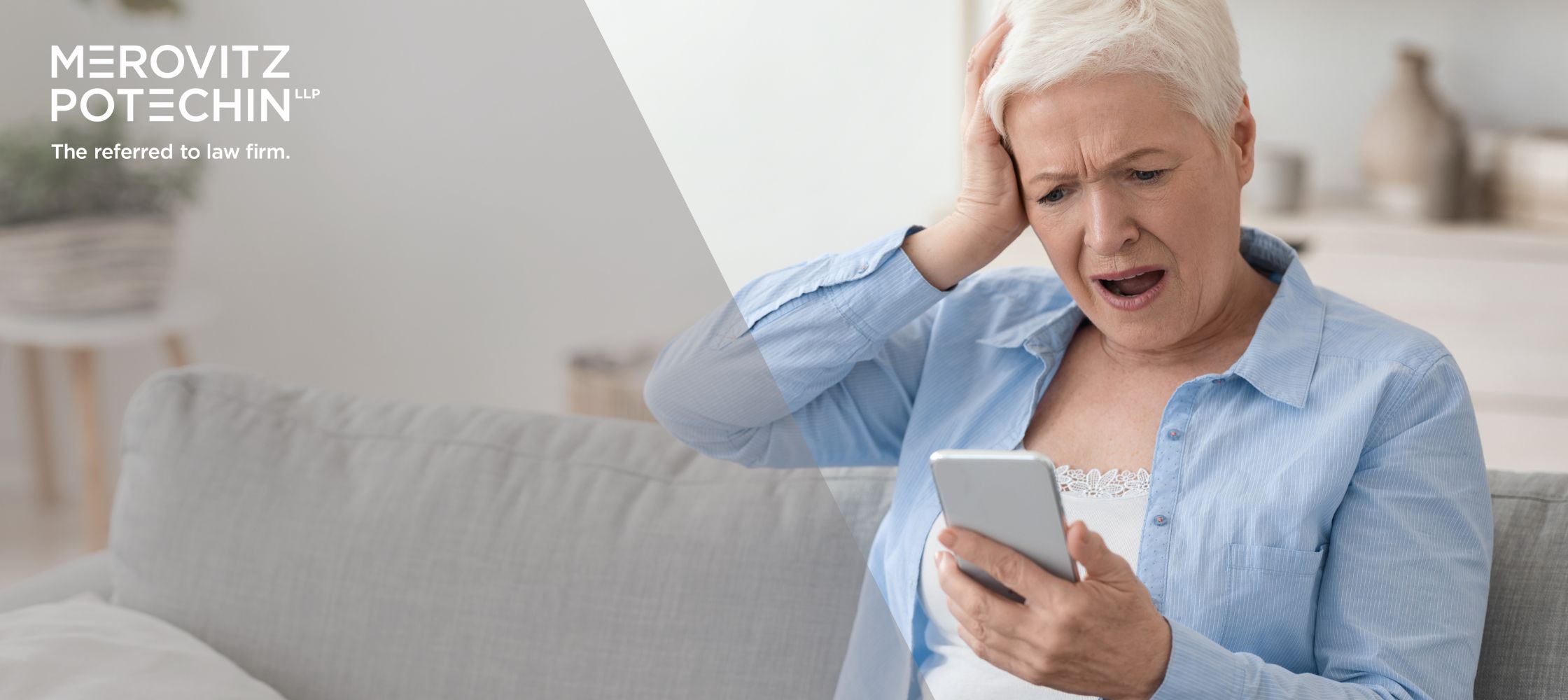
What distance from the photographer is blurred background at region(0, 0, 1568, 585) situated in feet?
7.88

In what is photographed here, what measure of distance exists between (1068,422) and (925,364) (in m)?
0.15

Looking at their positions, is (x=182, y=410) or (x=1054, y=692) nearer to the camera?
(x=1054, y=692)

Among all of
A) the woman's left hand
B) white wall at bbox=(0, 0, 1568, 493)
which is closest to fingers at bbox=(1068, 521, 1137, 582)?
the woman's left hand

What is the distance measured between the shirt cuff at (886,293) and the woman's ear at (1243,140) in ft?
0.80

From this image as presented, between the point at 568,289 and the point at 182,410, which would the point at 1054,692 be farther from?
the point at 568,289

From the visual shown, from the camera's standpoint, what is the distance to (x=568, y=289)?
3.25m

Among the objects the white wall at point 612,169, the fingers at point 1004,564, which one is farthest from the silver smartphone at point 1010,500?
the white wall at point 612,169

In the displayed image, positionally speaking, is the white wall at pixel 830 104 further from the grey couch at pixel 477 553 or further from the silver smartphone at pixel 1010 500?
the silver smartphone at pixel 1010 500

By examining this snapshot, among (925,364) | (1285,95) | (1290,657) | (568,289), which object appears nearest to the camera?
(1290,657)

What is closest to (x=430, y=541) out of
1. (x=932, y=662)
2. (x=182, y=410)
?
(x=182, y=410)

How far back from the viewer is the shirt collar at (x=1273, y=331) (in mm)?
938

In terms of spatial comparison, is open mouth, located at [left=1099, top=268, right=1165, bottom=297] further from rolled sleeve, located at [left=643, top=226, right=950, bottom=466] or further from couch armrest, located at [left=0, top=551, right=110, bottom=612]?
couch armrest, located at [left=0, top=551, right=110, bottom=612]

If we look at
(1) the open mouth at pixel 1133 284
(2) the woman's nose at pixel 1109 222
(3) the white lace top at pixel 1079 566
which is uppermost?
(2) the woman's nose at pixel 1109 222

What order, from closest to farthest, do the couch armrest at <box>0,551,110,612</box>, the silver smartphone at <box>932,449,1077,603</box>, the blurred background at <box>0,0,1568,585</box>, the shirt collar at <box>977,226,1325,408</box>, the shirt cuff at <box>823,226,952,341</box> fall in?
A: 1. the silver smartphone at <box>932,449,1077,603</box>
2. the shirt collar at <box>977,226,1325,408</box>
3. the shirt cuff at <box>823,226,952,341</box>
4. the couch armrest at <box>0,551,110,612</box>
5. the blurred background at <box>0,0,1568,585</box>
